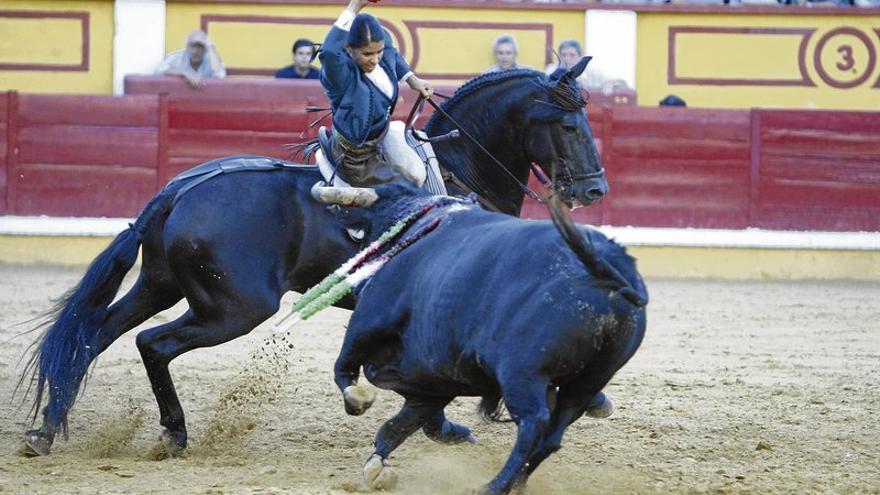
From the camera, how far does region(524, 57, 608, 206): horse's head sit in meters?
5.27

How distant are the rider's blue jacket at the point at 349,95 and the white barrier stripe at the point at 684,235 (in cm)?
564

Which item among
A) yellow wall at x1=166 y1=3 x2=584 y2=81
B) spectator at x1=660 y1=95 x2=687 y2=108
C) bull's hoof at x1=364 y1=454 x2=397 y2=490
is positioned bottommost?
bull's hoof at x1=364 y1=454 x2=397 y2=490

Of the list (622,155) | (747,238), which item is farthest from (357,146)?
(747,238)

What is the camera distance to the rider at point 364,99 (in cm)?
487

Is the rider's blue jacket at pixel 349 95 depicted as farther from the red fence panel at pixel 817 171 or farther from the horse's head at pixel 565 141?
the red fence panel at pixel 817 171

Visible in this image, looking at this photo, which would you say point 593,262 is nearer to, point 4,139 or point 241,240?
point 241,240

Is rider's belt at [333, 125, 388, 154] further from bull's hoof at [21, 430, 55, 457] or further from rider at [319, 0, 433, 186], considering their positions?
bull's hoof at [21, 430, 55, 457]

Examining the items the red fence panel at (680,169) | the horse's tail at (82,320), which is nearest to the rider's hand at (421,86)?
the horse's tail at (82,320)

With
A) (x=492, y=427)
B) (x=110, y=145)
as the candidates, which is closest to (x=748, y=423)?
(x=492, y=427)

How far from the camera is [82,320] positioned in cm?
512

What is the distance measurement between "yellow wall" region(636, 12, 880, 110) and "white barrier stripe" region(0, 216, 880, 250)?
153 centimetres

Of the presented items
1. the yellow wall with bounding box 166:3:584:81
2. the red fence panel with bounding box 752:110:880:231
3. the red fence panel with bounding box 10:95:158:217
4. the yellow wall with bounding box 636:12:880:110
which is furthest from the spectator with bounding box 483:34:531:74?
the red fence panel with bounding box 10:95:158:217

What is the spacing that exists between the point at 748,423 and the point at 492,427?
0.96m

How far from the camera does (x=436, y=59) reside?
11547mm
